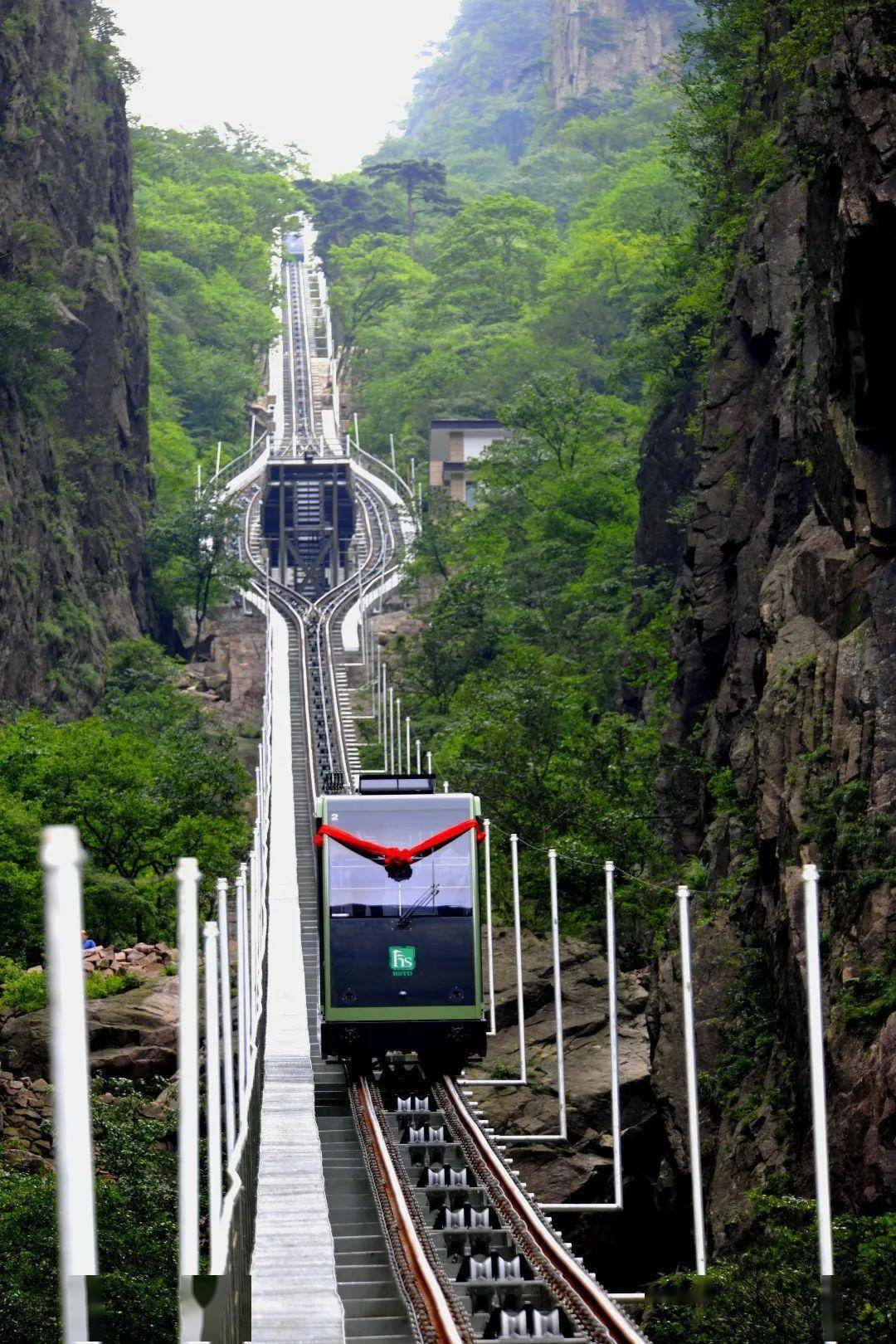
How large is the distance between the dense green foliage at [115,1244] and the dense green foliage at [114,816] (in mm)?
17658

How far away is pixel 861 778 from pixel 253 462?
104 meters

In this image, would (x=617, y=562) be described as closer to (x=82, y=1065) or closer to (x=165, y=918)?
(x=165, y=918)

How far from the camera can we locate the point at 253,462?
129 m

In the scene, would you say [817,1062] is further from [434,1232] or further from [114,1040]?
[114,1040]

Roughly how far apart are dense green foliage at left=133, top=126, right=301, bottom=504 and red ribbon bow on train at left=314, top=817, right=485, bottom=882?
77.7m

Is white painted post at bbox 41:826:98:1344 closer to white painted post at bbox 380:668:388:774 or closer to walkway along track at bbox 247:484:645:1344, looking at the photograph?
walkway along track at bbox 247:484:645:1344

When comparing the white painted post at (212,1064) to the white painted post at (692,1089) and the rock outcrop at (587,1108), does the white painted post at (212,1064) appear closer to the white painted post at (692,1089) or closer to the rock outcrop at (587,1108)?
the white painted post at (692,1089)

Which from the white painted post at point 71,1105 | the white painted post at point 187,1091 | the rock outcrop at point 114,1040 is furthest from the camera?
the rock outcrop at point 114,1040

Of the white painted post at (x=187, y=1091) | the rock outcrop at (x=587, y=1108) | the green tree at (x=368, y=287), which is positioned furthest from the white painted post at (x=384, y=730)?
the green tree at (x=368, y=287)

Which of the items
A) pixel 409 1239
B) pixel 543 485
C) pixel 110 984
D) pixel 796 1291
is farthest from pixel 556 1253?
pixel 543 485

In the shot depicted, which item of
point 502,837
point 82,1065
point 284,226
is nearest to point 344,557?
point 502,837

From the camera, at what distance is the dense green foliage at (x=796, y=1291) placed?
66.2 ft

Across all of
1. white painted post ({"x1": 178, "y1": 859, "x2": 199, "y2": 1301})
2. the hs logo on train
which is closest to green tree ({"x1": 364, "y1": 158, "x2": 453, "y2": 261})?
the hs logo on train

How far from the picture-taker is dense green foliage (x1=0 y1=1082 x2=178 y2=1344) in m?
26.3
